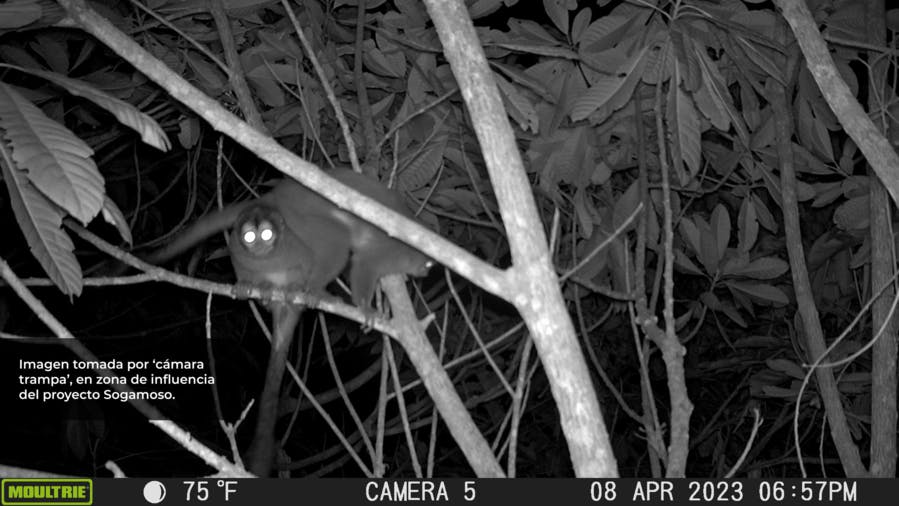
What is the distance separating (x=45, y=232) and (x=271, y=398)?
1019 millimetres

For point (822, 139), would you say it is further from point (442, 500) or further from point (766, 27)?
point (442, 500)

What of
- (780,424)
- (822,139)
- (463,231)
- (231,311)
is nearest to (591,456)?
(822,139)

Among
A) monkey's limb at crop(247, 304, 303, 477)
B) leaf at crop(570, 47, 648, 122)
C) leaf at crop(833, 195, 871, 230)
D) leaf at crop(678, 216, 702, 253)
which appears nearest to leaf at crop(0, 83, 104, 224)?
monkey's limb at crop(247, 304, 303, 477)

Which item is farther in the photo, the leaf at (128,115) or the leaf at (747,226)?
the leaf at (747,226)

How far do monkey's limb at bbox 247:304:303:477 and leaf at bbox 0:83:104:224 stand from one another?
3.51 feet

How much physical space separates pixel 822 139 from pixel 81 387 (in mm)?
2724

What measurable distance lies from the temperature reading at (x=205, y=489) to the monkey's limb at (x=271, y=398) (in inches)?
18.9

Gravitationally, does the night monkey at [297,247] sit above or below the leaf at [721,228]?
below

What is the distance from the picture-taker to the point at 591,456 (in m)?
1.40

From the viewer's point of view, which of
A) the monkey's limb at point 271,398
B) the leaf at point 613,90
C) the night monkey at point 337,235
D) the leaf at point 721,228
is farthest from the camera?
the leaf at point 721,228

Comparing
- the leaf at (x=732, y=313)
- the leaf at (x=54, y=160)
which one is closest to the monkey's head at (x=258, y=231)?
the leaf at (x=54, y=160)

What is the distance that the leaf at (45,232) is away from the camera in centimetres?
169

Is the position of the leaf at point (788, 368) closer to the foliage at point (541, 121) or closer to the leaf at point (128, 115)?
the foliage at point (541, 121)

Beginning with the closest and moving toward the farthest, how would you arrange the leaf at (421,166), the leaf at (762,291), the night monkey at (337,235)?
the night monkey at (337,235) → the leaf at (421,166) → the leaf at (762,291)
